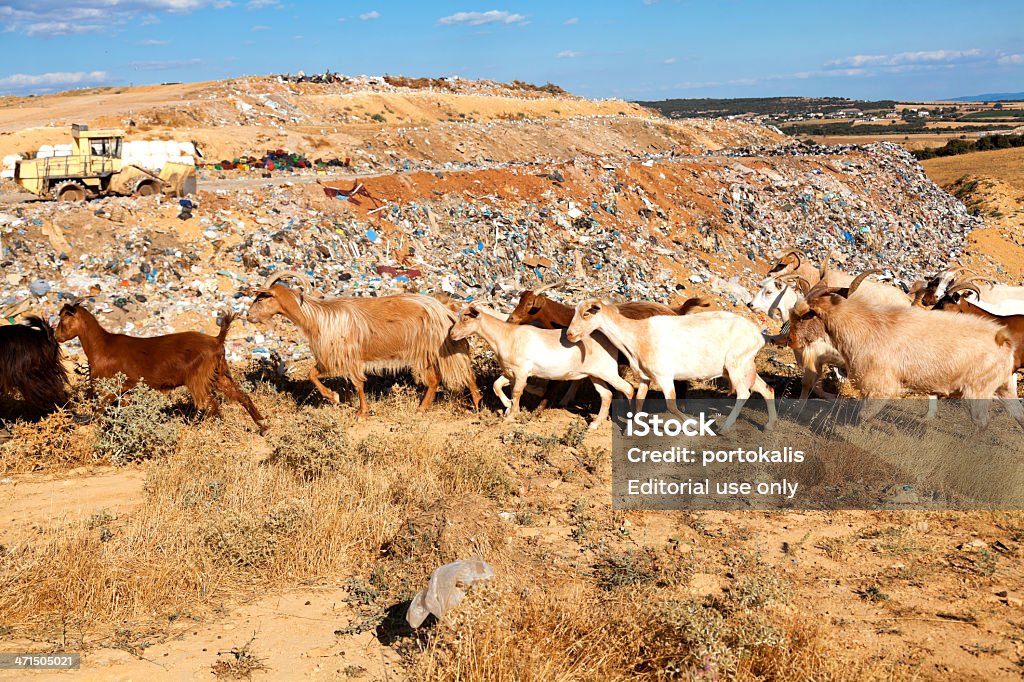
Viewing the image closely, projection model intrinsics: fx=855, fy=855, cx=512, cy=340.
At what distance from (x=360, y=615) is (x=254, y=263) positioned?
1081cm

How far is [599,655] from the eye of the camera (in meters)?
4.98

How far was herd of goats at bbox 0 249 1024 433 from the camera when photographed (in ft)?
27.7

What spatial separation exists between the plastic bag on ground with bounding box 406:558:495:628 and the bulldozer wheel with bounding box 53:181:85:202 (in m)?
18.3

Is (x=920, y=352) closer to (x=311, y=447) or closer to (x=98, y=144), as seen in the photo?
(x=311, y=447)

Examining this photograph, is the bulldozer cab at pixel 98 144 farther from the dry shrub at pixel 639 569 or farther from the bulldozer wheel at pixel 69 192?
the dry shrub at pixel 639 569

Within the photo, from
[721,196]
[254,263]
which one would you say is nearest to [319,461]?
[254,263]

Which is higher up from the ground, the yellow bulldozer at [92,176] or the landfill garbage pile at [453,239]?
the yellow bulldozer at [92,176]

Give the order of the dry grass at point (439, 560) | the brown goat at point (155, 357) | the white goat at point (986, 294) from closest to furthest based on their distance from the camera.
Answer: the dry grass at point (439, 560) < the brown goat at point (155, 357) < the white goat at point (986, 294)

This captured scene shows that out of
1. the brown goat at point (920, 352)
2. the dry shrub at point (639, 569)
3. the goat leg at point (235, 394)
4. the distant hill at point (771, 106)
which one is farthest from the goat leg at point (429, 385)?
the distant hill at point (771, 106)

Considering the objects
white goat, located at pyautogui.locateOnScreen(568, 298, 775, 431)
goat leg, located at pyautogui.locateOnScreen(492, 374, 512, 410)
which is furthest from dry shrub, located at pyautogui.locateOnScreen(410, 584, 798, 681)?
goat leg, located at pyautogui.locateOnScreen(492, 374, 512, 410)

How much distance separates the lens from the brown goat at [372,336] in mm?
10070

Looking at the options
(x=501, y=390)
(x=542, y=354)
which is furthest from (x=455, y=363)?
(x=542, y=354)

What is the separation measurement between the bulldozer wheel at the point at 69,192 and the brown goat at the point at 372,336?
12921 millimetres

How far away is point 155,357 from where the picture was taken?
8930 mm
